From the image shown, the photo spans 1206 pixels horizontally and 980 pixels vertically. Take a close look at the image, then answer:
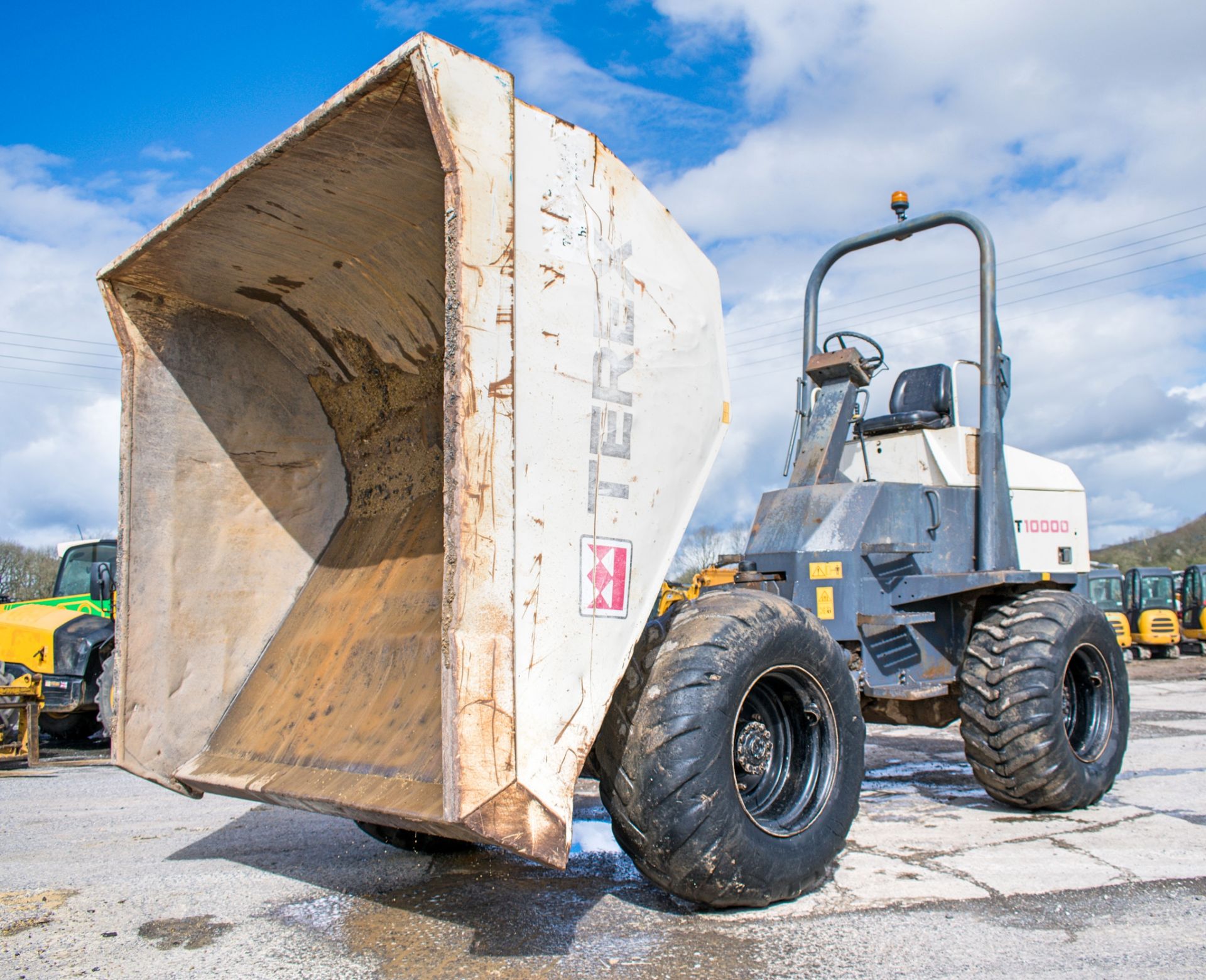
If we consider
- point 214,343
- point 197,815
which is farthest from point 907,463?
point 197,815

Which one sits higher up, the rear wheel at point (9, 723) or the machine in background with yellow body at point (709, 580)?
the machine in background with yellow body at point (709, 580)

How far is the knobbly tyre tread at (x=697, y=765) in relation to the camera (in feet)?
10.2

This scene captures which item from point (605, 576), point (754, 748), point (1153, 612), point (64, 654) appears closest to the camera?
point (605, 576)

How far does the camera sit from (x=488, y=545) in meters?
2.74

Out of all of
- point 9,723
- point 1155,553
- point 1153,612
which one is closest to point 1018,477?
point 9,723

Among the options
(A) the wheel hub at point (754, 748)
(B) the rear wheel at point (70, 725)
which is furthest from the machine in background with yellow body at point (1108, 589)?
(A) the wheel hub at point (754, 748)

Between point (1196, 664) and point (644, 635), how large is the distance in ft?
71.8

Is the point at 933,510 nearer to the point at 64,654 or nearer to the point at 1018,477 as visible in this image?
the point at 1018,477

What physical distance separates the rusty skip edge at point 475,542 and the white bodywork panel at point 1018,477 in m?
3.75

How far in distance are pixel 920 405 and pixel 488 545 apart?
172 inches

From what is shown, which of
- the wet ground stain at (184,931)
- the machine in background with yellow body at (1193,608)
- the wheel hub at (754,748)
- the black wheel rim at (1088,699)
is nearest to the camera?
the wet ground stain at (184,931)

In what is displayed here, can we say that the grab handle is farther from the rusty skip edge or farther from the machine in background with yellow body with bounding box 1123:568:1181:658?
the machine in background with yellow body with bounding box 1123:568:1181:658

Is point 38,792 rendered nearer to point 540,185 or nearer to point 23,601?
point 23,601

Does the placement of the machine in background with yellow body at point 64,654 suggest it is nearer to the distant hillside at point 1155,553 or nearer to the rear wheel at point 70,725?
the rear wheel at point 70,725
